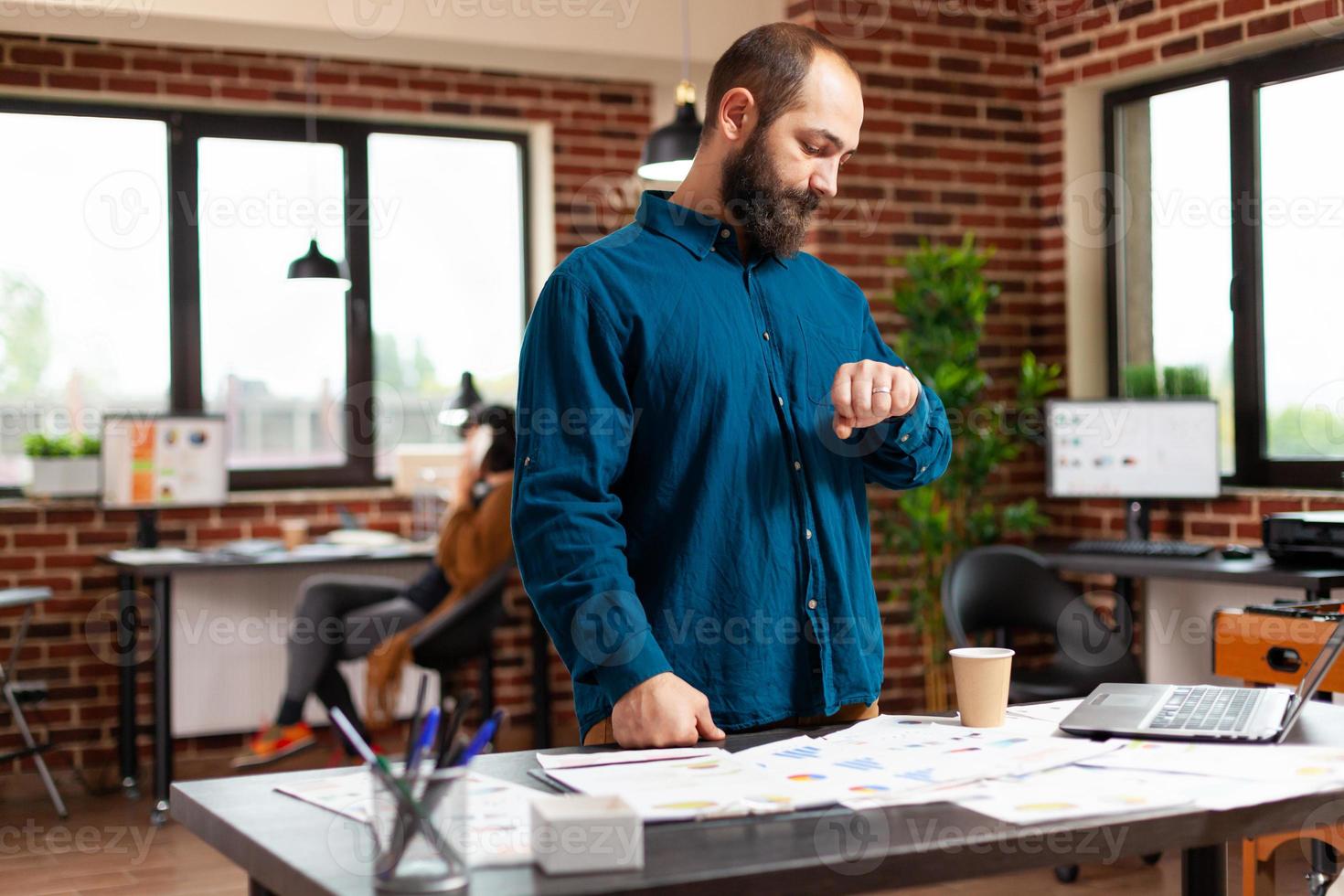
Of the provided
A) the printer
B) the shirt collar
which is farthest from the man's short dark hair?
the printer

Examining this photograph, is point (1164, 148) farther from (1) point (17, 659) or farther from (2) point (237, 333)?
(1) point (17, 659)

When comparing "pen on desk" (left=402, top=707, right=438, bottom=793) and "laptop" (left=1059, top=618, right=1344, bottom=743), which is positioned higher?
"pen on desk" (left=402, top=707, right=438, bottom=793)

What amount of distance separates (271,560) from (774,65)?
3.68 meters

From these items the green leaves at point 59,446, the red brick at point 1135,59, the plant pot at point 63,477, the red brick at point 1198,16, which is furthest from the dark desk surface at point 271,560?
the red brick at point 1198,16

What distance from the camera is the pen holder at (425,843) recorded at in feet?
3.40

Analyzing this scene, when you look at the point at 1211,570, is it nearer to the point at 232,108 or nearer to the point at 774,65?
the point at 774,65

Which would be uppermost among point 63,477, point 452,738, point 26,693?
point 63,477

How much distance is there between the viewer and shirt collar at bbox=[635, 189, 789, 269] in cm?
187

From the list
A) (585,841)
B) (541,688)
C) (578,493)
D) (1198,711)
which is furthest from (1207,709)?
(541,688)

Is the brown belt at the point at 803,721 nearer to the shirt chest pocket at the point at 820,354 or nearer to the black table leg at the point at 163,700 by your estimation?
the shirt chest pocket at the point at 820,354

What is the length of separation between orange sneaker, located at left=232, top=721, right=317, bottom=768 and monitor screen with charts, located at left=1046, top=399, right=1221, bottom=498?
2823mm

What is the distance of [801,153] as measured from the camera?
1.77m

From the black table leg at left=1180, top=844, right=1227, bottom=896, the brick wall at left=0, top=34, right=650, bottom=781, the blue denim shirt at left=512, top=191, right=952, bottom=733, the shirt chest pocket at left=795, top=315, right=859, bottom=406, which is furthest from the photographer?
the brick wall at left=0, top=34, right=650, bottom=781

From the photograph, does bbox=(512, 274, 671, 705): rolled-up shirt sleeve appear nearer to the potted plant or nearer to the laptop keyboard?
the laptop keyboard
